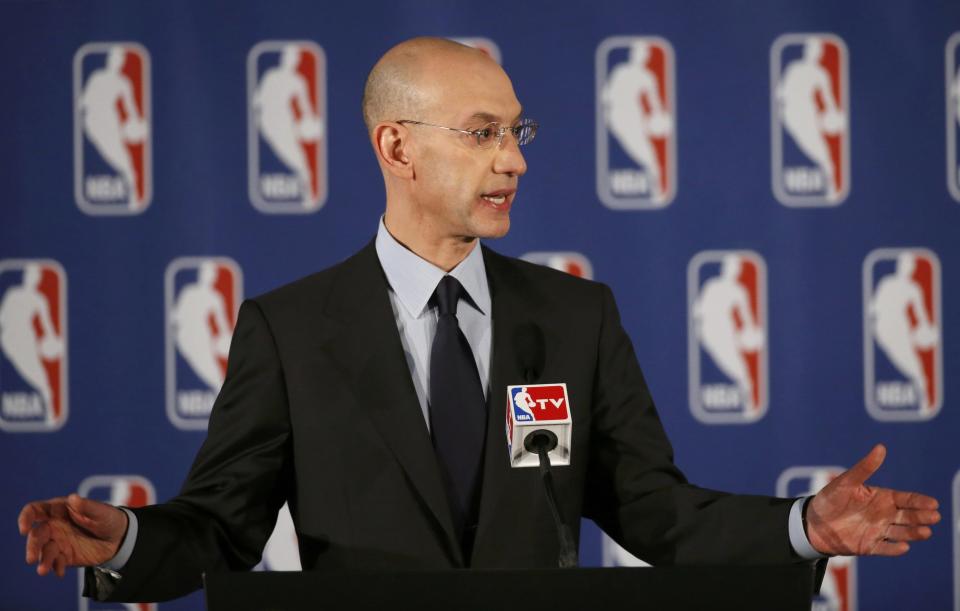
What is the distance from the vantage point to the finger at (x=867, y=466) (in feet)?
4.61

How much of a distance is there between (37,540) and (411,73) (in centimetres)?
94

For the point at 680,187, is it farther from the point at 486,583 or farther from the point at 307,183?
the point at 486,583

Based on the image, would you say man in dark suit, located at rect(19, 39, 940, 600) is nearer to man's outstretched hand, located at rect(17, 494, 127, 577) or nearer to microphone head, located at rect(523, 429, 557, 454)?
man's outstretched hand, located at rect(17, 494, 127, 577)

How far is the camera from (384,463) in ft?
5.83

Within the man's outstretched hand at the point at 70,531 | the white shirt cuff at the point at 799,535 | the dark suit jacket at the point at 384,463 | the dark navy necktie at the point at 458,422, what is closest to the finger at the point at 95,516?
the man's outstretched hand at the point at 70,531

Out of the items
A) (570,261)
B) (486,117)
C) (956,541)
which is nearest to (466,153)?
(486,117)

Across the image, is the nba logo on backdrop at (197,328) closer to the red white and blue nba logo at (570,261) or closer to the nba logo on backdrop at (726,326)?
the red white and blue nba logo at (570,261)

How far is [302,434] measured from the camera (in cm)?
181

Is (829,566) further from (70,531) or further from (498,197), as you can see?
(70,531)

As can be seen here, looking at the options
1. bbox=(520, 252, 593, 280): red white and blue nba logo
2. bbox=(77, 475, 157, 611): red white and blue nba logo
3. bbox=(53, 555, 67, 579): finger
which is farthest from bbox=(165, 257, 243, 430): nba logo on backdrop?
bbox=(53, 555, 67, 579): finger

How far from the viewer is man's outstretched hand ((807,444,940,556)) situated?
1.48 metres

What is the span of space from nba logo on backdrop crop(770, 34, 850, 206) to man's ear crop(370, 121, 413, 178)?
61.5 inches

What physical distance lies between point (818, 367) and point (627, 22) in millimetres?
1094

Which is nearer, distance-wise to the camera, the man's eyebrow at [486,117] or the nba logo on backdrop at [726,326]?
the man's eyebrow at [486,117]
